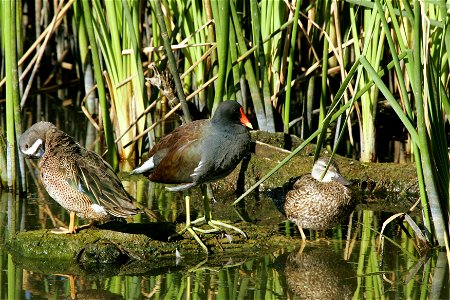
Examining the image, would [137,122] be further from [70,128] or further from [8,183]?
[70,128]

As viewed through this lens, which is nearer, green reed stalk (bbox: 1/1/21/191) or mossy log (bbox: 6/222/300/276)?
mossy log (bbox: 6/222/300/276)

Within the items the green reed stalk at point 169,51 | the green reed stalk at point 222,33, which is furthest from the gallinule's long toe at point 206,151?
the green reed stalk at point 222,33

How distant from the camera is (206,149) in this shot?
6.42m

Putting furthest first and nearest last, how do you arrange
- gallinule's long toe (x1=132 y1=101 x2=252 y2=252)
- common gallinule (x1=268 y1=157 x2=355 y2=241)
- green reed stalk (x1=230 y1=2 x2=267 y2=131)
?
green reed stalk (x1=230 y1=2 x2=267 y2=131)
common gallinule (x1=268 y1=157 x2=355 y2=241)
gallinule's long toe (x1=132 y1=101 x2=252 y2=252)

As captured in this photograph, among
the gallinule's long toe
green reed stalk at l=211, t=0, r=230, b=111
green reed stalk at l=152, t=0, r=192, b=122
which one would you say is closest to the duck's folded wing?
the gallinule's long toe

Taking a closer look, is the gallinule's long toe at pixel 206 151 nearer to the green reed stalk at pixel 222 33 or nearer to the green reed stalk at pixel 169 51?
the green reed stalk at pixel 169 51

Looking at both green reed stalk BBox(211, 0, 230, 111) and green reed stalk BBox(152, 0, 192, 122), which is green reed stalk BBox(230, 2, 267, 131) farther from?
green reed stalk BBox(152, 0, 192, 122)

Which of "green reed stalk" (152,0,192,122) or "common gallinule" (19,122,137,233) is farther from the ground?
"green reed stalk" (152,0,192,122)

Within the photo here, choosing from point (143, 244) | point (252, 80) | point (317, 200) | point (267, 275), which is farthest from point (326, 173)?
point (143, 244)

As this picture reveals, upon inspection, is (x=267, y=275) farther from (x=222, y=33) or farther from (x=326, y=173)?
(x=222, y=33)

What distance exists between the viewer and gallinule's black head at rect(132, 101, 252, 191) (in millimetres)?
6410

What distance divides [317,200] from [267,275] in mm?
1339

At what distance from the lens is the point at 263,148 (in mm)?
8023

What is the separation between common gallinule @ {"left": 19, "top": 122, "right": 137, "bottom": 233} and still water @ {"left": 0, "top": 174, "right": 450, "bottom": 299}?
0.40m
